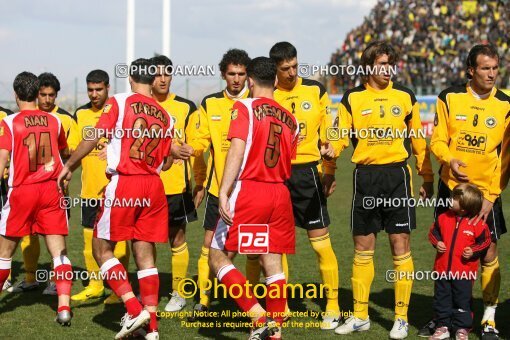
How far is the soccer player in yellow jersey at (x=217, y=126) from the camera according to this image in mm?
8055

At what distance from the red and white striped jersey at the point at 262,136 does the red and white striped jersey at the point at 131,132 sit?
0.95 m

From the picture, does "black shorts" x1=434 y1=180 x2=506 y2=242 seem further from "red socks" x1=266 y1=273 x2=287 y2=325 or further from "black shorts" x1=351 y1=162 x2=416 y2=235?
"red socks" x1=266 y1=273 x2=287 y2=325

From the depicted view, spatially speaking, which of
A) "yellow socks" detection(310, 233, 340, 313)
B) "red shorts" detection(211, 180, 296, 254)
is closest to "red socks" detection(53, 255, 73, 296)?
"red shorts" detection(211, 180, 296, 254)

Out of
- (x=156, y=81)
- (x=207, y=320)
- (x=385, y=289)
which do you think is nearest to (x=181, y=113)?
(x=156, y=81)

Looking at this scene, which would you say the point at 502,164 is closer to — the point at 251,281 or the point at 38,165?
the point at 251,281

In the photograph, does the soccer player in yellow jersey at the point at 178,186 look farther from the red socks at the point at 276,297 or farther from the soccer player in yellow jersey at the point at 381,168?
the red socks at the point at 276,297

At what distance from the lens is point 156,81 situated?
8.45 metres

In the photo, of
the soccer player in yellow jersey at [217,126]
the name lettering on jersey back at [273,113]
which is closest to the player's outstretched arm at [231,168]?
the name lettering on jersey back at [273,113]

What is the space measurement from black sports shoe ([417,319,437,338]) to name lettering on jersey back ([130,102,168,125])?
2988mm

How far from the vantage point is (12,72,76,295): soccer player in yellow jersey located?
9.20 metres

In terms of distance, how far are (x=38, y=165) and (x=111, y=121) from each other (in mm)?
1300

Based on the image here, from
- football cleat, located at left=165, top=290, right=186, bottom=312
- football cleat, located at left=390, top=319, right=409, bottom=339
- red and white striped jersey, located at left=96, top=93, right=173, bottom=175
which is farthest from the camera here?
football cleat, located at left=165, top=290, right=186, bottom=312

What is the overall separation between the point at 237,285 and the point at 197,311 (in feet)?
5.50

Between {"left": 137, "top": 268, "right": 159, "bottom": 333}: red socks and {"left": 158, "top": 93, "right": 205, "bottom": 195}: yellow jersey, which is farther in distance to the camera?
{"left": 158, "top": 93, "right": 205, "bottom": 195}: yellow jersey
